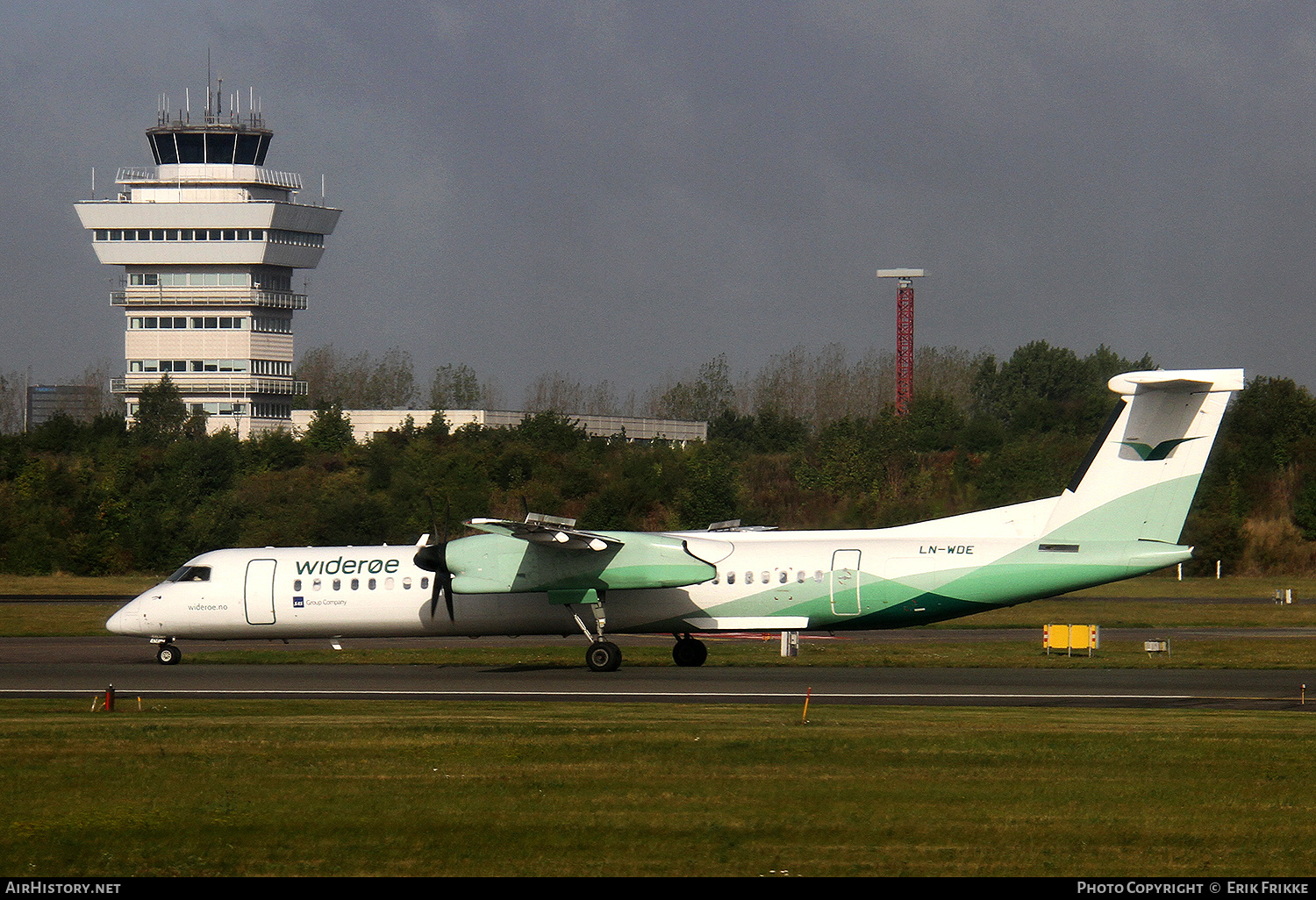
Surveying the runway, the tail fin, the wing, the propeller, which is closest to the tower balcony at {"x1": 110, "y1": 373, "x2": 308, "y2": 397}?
the runway

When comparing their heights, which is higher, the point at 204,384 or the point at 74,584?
the point at 204,384

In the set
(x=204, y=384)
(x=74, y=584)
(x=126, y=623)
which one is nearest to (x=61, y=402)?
(x=204, y=384)

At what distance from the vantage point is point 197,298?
10694 cm

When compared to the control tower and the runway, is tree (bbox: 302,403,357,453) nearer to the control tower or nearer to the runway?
the control tower

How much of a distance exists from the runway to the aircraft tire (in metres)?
0.25

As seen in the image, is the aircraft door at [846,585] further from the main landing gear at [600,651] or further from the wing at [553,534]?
the main landing gear at [600,651]

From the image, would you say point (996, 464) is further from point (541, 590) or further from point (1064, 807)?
point (1064, 807)

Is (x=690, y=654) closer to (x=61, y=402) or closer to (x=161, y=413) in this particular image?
(x=161, y=413)

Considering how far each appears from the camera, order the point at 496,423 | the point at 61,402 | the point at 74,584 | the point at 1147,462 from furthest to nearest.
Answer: the point at 61,402, the point at 496,423, the point at 74,584, the point at 1147,462

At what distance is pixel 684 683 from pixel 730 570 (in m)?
3.11

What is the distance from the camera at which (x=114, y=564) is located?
64.1 metres

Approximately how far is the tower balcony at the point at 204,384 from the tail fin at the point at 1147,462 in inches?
3578

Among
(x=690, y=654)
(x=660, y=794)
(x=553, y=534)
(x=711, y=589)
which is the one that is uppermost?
(x=553, y=534)
